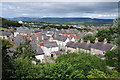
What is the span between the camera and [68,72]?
29.7ft

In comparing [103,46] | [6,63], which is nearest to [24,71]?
[6,63]

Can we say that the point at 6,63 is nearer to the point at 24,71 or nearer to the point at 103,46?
the point at 24,71

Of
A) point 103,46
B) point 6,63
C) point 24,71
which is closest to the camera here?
→ point 6,63

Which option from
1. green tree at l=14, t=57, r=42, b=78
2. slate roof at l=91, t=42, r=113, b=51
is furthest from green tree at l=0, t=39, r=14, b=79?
slate roof at l=91, t=42, r=113, b=51

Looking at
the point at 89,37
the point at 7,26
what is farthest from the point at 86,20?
the point at 89,37

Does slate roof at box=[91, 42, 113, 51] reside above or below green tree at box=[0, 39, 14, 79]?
below

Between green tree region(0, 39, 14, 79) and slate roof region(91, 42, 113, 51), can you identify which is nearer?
green tree region(0, 39, 14, 79)

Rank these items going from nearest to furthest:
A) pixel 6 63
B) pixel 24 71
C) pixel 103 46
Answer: pixel 6 63 < pixel 24 71 < pixel 103 46

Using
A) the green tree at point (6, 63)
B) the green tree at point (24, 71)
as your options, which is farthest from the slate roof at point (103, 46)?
the green tree at point (6, 63)

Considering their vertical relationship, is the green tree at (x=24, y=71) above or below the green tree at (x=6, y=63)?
below

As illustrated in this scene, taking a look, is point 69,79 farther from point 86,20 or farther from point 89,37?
point 86,20

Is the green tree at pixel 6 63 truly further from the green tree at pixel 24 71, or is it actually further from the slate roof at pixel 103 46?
the slate roof at pixel 103 46

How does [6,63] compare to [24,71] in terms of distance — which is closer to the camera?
[6,63]

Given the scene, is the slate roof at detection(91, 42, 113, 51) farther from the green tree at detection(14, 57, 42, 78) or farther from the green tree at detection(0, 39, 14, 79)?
the green tree at detection(0, 39, 14, 79)
